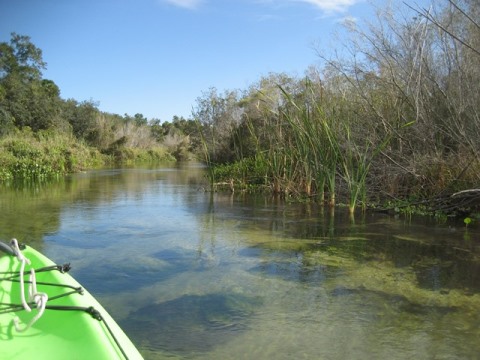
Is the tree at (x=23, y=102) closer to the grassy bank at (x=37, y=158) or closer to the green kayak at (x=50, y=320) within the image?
the grassy bank at (x=37, y=158)

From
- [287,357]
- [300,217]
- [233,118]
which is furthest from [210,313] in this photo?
[233,118]

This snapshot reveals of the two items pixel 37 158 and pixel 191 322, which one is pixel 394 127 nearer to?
pixel 191 322

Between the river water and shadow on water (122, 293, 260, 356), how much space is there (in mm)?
10

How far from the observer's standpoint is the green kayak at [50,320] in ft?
5.97

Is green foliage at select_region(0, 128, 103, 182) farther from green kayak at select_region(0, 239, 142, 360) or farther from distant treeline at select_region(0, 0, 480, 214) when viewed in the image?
green kayak at select_region(0, 239, 142, 360)

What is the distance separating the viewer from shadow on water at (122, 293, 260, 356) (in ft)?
8.57

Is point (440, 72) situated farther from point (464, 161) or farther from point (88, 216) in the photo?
point (88, 216)

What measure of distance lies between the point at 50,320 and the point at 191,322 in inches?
42.1

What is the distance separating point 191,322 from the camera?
2906mm

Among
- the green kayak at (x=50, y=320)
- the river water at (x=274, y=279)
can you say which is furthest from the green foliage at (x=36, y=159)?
the green kayak at (x=50, y=320)

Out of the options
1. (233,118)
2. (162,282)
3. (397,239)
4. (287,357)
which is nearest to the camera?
(287,357)

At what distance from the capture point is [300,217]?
6957 millimetres

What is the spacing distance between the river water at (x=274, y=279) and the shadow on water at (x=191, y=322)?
1 centimetres

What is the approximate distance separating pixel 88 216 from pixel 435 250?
497 cm
